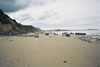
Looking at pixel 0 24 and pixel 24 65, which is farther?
pixel 0 24

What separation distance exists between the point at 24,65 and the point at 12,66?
0.55 meters

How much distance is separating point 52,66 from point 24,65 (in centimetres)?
137

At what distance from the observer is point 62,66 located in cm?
478

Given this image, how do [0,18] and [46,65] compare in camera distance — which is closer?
[46,65]

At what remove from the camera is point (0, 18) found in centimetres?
3684

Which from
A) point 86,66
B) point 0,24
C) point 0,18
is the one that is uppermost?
point 0,18

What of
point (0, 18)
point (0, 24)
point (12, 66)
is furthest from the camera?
point (0, 18)

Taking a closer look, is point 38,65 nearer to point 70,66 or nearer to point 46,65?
point 46,65

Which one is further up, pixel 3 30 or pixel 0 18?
pixel 0 18

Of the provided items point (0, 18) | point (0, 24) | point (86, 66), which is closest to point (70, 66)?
point (86, 66)

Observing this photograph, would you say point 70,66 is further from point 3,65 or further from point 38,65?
point 3,65

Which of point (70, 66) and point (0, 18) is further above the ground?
point (0, 18)

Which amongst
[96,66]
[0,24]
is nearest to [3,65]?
[96,66]

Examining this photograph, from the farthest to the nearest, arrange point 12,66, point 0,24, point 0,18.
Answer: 1. point 0,18
2. point 0,24
3. point 12,66
